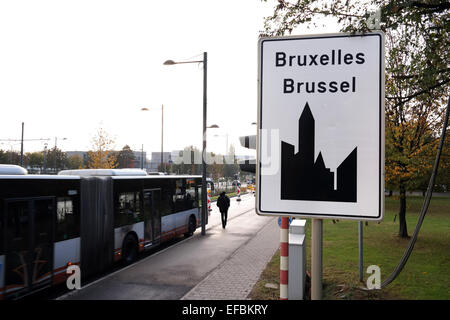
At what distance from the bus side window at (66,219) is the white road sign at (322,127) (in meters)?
7.22

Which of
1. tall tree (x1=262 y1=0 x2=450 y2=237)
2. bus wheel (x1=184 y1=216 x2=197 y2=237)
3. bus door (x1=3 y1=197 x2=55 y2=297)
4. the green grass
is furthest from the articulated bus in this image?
tall tree (x1=262 y1=0 x2=450 y2=237)

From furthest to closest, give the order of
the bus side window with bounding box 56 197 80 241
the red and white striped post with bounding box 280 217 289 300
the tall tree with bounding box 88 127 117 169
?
the tall tree with bounding box 88 127 117 169, the bus side window with bounding box 56 197 80 241, the red and white striped post with bounding box 280 217 289 300

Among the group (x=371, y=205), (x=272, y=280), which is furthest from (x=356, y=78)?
(x=272, y=280)

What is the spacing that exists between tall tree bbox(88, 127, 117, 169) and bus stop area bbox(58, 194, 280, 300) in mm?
23946

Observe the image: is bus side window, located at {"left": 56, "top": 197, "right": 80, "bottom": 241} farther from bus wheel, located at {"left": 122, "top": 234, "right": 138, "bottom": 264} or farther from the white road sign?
the white road sign

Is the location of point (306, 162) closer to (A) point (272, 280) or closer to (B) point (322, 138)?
(B) point (322, 138)

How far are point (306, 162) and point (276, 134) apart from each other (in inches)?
9.1

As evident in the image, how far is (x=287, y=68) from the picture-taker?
6.97 feet

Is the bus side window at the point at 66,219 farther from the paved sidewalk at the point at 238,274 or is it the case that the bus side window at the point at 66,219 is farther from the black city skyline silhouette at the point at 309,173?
the black city skyline silhouette at the point at 309,173

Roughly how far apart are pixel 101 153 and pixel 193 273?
99.6 feet

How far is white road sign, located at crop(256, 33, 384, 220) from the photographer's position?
77.0 inches


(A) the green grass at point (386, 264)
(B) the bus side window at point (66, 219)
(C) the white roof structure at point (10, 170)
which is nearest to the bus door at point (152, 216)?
(B) the bus side window at point (66, 219)

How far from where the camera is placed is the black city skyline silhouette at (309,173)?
1978mm

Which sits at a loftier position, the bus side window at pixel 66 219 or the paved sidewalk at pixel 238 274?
the bus side window at pixel 66 219
